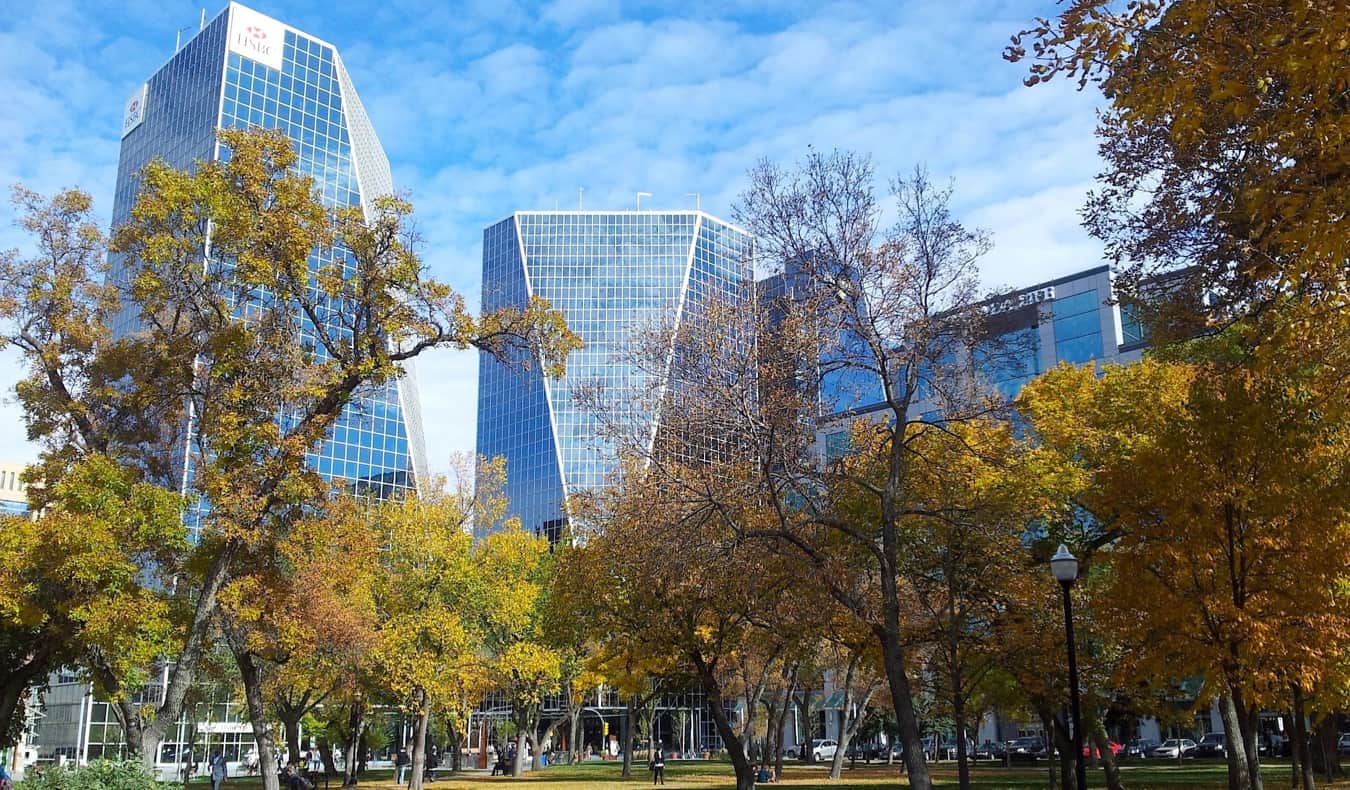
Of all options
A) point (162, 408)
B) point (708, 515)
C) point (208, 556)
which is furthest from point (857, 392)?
point (162, 408)

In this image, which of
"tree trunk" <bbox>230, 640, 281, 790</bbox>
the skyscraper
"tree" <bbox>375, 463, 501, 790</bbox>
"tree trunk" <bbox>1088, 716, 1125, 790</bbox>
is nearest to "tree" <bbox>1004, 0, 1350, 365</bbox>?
"tree trunk" <bbox>1088, 716, 1125, 790</bbox>

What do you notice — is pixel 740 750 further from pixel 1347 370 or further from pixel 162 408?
pixel 1347 370

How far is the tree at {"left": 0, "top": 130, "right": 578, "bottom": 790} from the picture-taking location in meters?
19.3

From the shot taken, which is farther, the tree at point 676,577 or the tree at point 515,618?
the tree at point 515,618

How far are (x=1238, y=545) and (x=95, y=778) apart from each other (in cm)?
1800

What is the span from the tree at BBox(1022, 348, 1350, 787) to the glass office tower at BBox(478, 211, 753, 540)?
277 ft

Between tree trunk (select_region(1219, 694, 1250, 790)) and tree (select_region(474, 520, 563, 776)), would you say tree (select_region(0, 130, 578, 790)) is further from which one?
tree (select_region(474, 520, 563, 776))

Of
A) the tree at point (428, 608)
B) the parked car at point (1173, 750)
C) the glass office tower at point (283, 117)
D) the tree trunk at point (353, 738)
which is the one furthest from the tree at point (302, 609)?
the glass office tower at point (283, 117)

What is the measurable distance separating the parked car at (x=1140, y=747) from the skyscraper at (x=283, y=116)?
58731 mm

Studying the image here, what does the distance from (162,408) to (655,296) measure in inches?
3557

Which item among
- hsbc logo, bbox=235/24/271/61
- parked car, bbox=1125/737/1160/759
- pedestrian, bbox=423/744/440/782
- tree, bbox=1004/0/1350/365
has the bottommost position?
parked car, bbox=1125/737/1160/759

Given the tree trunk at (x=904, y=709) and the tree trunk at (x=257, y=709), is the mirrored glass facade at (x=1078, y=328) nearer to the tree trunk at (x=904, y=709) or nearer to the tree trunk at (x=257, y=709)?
the tree trunk at (x=257, y=709)

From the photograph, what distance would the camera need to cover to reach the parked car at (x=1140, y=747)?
59.5 m

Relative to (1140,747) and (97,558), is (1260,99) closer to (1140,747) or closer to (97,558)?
(97,558)
